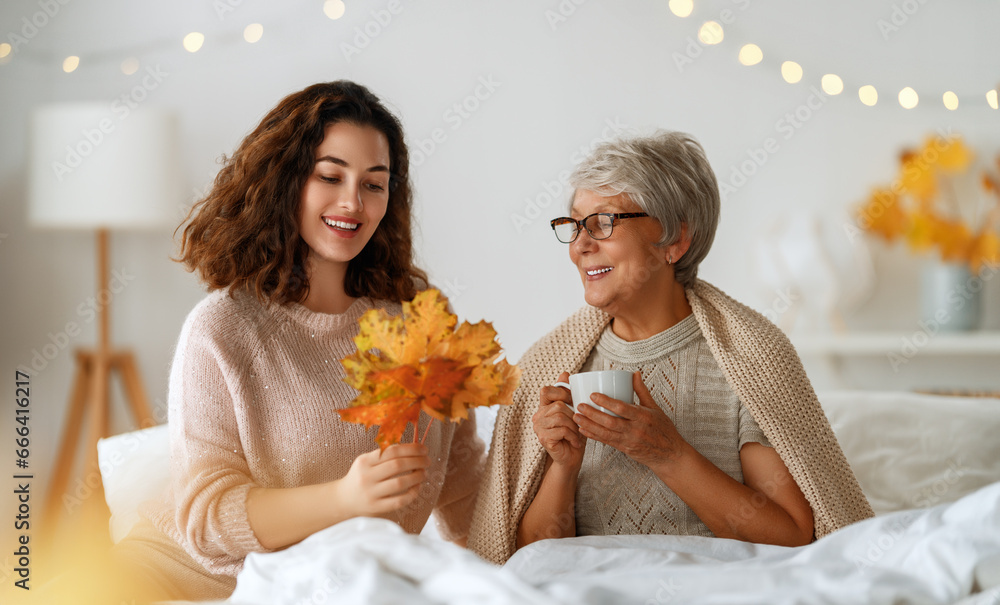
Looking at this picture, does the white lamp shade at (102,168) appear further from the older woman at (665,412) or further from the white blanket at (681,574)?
the white blanket at (681,574)

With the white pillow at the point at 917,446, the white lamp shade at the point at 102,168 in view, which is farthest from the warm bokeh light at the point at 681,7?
the white lamp shade at the point at 102,168

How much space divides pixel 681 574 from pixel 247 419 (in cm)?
73

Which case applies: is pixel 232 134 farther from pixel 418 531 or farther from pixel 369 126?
pixel 418 531

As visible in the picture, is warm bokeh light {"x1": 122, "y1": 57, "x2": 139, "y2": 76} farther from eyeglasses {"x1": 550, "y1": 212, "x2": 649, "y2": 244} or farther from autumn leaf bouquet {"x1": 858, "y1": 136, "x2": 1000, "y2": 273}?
autumn leaf bouquet {"x1": 858, "y1": 136, "x2": 1000, "y2": 273}

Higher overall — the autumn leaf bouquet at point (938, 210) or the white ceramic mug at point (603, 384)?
the autumn leaf bouquet at point (938, 210)

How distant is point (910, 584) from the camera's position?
93cm

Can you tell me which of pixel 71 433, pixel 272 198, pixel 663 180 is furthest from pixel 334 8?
pixel 71 433

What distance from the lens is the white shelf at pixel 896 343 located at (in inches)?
95.6

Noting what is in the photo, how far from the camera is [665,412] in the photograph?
143 centimetres

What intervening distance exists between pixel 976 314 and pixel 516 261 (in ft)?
4.72

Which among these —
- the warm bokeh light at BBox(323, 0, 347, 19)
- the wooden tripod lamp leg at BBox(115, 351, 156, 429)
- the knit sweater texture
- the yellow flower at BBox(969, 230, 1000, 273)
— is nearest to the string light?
the yellow flower at BBox(969, 230, 1000, 273)

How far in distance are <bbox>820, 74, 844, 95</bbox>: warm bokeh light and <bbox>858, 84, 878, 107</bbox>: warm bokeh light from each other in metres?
0.06

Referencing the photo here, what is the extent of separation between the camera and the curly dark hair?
1.39 metres

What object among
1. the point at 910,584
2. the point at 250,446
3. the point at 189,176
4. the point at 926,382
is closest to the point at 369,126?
the point at 250,446
